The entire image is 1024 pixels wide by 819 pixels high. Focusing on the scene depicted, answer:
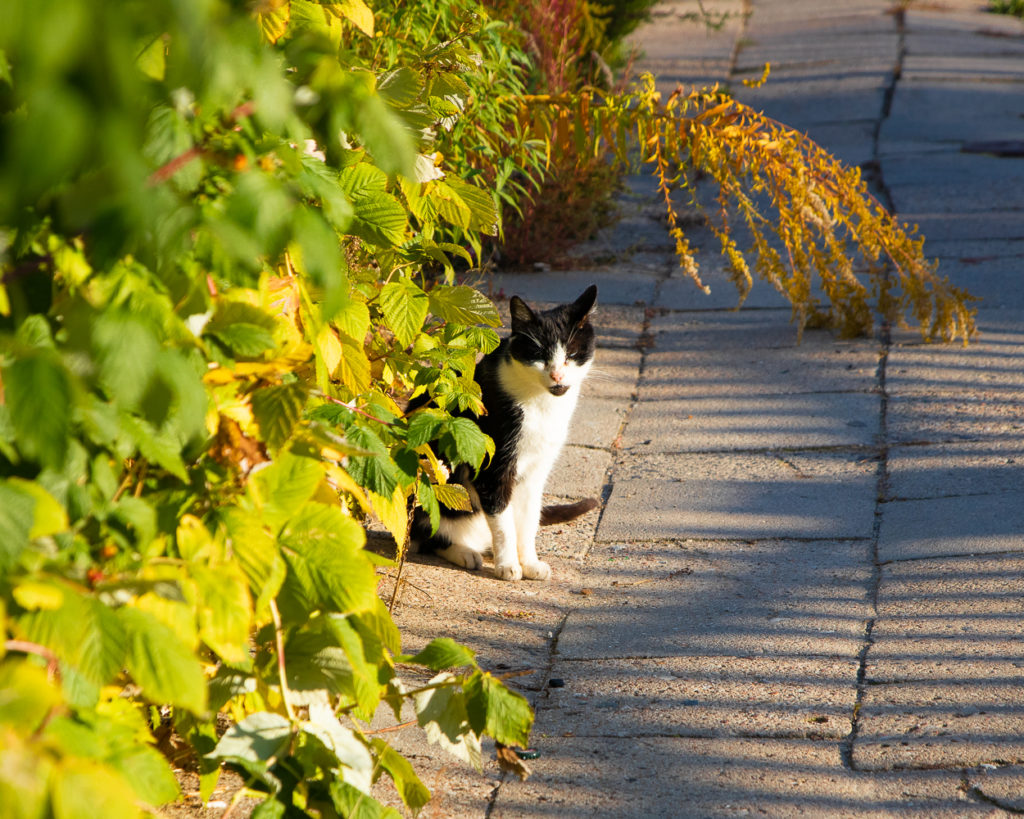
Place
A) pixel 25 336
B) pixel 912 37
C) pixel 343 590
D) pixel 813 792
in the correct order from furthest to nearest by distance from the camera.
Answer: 1. pixel 912 37
2. pixel 813 792
3. pixel 343 590
4. pixel 25 336

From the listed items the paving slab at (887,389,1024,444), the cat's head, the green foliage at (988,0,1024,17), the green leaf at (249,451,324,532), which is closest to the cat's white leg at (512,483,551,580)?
the cat's head

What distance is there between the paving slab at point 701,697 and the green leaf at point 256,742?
992 millimetres

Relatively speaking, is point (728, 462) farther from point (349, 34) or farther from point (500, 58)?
point (349, 34)

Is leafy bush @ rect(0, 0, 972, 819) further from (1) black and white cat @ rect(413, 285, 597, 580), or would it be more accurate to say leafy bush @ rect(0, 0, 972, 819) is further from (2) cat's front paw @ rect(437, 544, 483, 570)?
(2) cat's front paw @ rect(437, 544, 483, 570)

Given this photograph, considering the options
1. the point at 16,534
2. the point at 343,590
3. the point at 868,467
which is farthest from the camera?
the point at 868,467

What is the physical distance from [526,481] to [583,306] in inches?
26.5

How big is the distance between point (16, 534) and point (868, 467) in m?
3.32

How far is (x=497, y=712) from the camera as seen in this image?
1.56 meters

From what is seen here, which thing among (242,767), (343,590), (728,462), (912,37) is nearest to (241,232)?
(343,590)

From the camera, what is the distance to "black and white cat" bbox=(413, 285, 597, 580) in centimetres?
336

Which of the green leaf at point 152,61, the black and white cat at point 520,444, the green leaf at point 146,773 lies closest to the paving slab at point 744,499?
the black and white cat at point 520,444

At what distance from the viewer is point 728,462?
394cm

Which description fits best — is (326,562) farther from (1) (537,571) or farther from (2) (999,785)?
(1) (537,571)

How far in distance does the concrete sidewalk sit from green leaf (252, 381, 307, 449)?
1.00 metres
